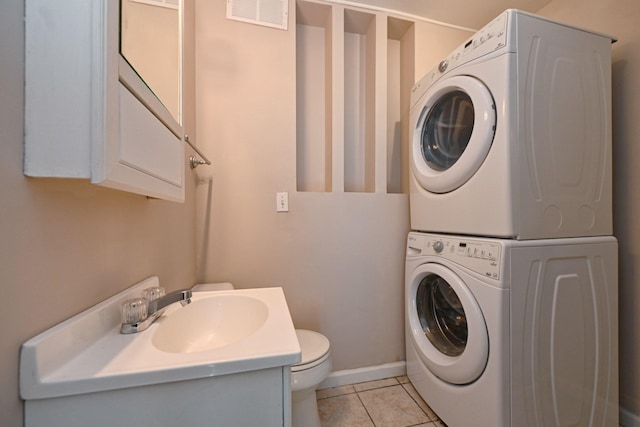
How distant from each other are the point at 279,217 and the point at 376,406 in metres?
1.18

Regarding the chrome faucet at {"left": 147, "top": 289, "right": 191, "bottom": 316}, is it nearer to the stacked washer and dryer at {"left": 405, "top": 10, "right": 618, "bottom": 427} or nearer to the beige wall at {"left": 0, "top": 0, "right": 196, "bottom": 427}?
the beige wall at {"left": 0, "top": 0, "right": 196, "bottom": 427}

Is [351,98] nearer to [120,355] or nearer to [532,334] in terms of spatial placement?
[532,334]

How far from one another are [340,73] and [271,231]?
1.08 meters

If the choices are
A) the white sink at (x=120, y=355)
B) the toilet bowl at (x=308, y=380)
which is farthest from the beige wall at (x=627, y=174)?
the white sink at (x=120, y=355)

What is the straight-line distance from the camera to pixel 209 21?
4.66 ft

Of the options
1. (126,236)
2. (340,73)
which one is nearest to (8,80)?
(126,236)

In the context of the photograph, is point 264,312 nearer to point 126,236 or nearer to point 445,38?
point 126,236

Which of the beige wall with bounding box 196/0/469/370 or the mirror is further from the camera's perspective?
the beige wall with bounding box 196/0/469/370

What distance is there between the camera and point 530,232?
0.94 m

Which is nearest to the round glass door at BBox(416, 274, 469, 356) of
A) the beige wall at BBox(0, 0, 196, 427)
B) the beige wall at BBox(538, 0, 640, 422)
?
the beige wall at BBox(538, 0, 640, 422)

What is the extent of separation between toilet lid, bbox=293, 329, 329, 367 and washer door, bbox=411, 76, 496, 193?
93 centimetres

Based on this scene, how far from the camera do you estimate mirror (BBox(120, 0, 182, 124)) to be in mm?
651

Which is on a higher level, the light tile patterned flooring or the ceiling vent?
the ceiling vent

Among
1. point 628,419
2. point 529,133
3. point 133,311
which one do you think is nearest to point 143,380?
point 133,311
